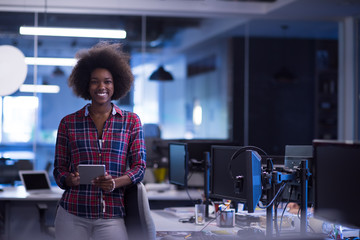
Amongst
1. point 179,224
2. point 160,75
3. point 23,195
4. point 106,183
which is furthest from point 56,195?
point 160,75

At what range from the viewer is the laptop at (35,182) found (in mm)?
4758

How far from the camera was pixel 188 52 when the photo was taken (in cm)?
775

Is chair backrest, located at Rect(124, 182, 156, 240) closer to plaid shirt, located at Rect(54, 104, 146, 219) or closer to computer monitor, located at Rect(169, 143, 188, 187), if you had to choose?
plaid shirt, located at Rect(54, 104, 146, 219)

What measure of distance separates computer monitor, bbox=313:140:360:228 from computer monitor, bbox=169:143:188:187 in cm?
173

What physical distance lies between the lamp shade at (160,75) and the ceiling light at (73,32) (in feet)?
2.32

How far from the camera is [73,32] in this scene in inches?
279

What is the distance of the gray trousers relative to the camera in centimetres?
268

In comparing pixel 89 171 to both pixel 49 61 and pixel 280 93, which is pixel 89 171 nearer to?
pixel 49 61

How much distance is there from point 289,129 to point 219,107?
1.53 metres

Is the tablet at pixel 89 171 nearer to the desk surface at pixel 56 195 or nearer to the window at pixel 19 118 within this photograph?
the desk surface at pixel 56 195

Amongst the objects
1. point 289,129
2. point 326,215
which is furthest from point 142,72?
point 326,215

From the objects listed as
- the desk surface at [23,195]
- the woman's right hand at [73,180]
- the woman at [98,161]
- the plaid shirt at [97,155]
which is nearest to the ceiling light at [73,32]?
the desk surface at [23,195]

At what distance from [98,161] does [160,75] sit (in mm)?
4590

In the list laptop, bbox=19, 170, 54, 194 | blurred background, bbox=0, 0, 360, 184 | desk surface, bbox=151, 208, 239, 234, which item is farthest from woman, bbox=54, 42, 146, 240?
blurred background, bbox=0, 0, 360, 184
